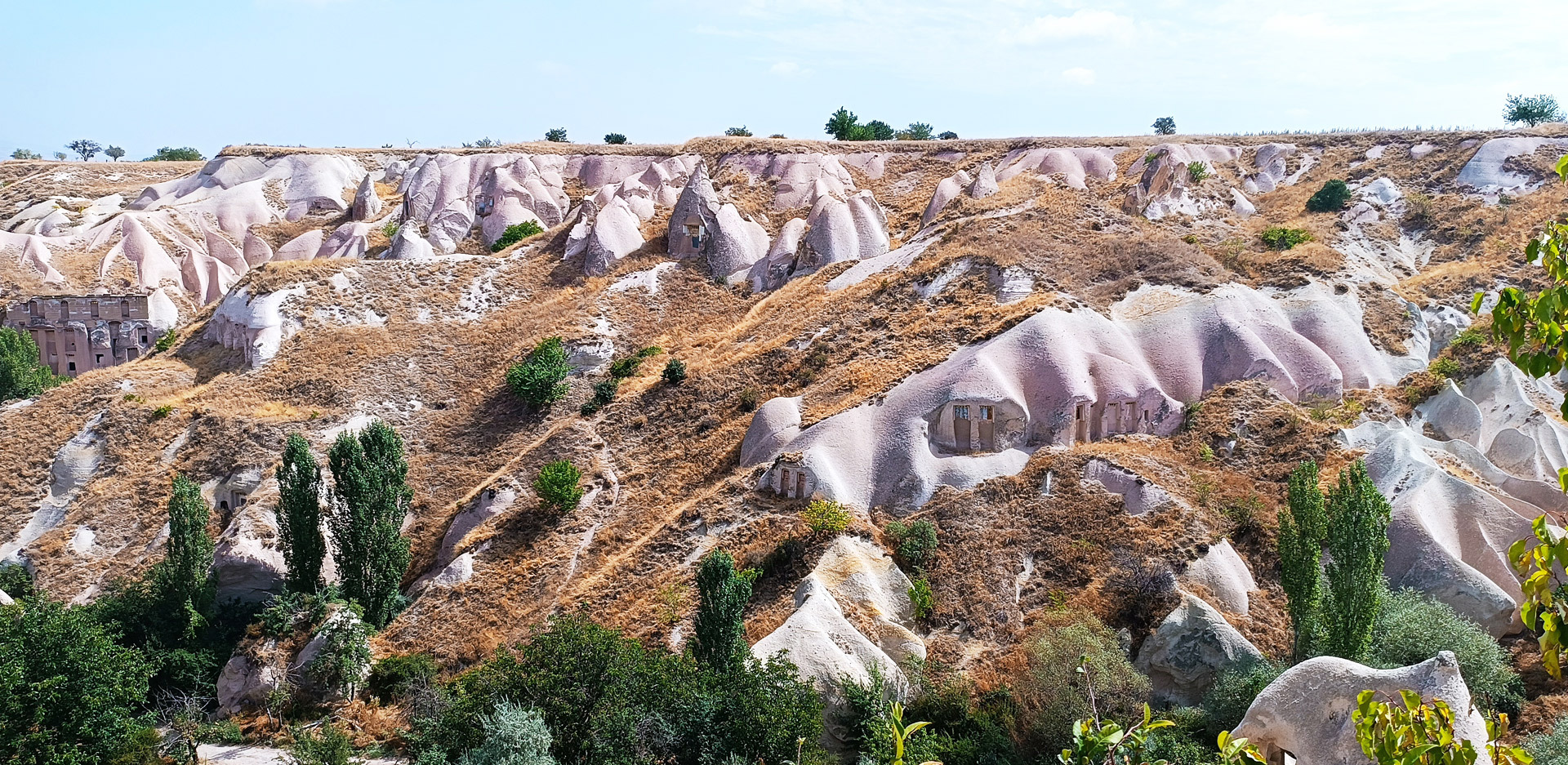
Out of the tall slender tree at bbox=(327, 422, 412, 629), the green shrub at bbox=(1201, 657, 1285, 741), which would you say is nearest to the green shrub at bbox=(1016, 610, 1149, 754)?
the green shrub at bbox=(1201, 657, 1285, 741)

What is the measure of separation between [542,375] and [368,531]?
35.1ft

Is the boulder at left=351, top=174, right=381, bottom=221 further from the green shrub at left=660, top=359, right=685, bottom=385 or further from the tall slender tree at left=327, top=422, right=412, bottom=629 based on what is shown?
the tall slender tree at left=327, top=422, right=412, bottom=629

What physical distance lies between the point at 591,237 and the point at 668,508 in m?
22.8

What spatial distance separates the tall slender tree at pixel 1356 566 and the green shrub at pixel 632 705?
1245 cm

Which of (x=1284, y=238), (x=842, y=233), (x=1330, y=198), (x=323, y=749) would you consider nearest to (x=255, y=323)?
(x=842, y=233)

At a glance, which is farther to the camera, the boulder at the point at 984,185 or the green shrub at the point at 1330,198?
the boulder at the point at 984,185

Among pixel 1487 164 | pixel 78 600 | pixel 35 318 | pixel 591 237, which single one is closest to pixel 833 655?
pixel 78 600

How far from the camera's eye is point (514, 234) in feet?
209

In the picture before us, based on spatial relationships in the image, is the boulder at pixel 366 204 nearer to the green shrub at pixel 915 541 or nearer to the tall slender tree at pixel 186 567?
the tall slender tree at pixel 186 567

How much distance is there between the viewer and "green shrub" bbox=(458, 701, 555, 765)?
2512 cm

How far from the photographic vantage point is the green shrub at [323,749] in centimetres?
2917

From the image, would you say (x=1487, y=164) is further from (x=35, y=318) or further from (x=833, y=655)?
(x=35, y=318)

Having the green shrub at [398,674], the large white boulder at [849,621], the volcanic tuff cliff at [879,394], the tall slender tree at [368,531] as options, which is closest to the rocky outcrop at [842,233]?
the volcanic tuff cliff at [879,394]

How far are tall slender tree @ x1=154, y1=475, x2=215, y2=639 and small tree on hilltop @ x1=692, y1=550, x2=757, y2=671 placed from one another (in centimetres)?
1828
